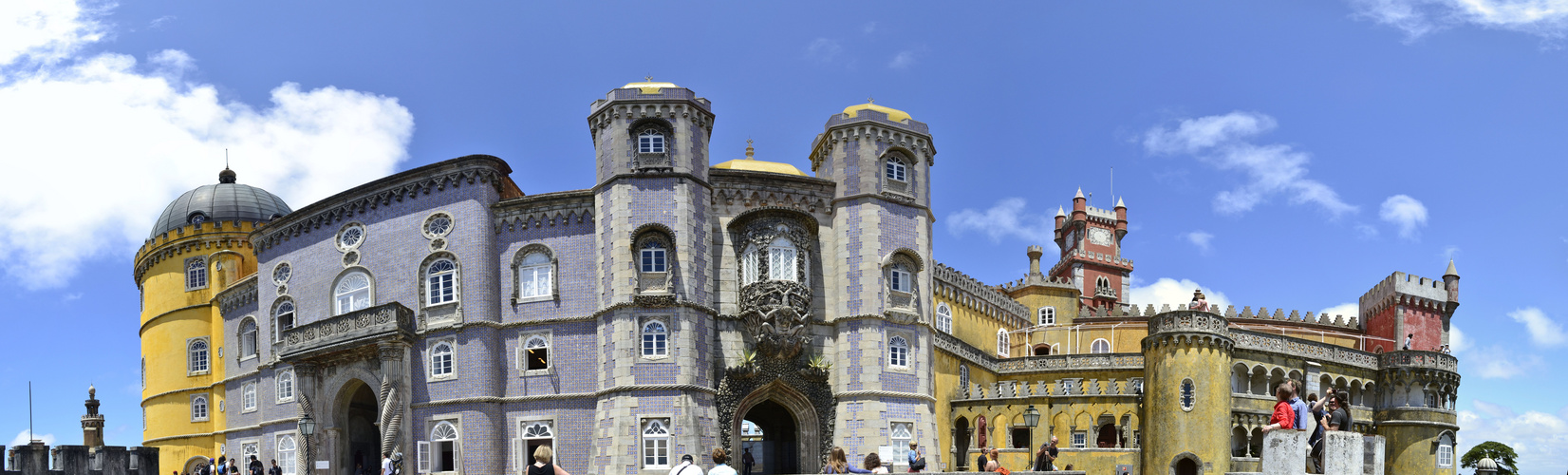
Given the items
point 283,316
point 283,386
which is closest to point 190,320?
point 283,316

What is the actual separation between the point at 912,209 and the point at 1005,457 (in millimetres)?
10735

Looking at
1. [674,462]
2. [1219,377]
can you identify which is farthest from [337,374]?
[1219,377]

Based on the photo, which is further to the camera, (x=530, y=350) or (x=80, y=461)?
(x=530, y=350)

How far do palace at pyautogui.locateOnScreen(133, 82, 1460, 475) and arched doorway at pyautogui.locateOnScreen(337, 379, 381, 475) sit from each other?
107 mm

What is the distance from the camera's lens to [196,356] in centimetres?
5591

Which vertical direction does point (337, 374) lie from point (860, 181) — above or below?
below

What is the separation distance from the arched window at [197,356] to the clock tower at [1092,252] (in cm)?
5442

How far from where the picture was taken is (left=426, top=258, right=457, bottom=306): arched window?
4200 centimetres

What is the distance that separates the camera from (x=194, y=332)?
184ft

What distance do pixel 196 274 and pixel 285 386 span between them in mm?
13201

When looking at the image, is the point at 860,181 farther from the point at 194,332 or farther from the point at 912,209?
the point at 194,332

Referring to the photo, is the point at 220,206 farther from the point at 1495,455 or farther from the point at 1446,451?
the point at 1495,455

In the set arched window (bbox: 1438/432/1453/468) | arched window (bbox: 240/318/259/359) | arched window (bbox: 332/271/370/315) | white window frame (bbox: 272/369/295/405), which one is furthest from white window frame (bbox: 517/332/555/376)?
arched window (bbox: 1438/432/1453/468)

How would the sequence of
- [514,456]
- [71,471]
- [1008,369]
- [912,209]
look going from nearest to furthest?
[71,471], [514,456], [912,209], [1008,369]
